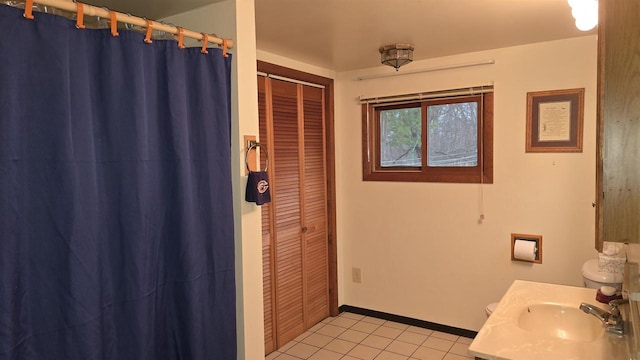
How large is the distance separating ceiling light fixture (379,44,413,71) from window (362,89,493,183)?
0.54 metres

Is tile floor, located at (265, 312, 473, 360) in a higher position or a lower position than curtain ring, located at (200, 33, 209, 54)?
lower

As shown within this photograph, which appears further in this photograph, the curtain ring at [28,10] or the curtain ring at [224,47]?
the curtain ring at [224,47]

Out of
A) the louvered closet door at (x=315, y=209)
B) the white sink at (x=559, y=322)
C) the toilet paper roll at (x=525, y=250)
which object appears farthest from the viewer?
the louvered closet door at (x=315, y=209)

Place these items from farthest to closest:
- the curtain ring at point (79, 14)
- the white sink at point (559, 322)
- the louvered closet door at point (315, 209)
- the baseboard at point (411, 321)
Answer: the louvered closet door at point (315, 209) → the baseboard at point (411, 321) → the white sink at point (559, 322) → the curtain ring at point (79, 14)

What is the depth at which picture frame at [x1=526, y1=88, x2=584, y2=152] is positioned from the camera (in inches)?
109

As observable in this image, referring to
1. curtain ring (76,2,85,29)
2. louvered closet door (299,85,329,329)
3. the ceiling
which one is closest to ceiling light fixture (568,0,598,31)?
the ceiling

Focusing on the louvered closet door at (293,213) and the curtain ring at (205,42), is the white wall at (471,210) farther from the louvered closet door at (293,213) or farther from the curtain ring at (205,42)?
the curtain ring at (205,42)

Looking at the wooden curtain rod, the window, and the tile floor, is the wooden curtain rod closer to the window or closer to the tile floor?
the window

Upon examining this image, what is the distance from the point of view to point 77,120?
1309mm

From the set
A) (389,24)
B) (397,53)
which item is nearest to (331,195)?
(397,53)

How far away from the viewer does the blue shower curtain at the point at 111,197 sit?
1.20 meters

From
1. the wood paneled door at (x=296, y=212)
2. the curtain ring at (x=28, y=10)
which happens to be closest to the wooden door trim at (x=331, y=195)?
the wood paneled door at (x=296, y=212)

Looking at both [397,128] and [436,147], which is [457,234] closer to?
[436,147]

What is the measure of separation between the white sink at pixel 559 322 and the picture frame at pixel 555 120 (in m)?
1.28
